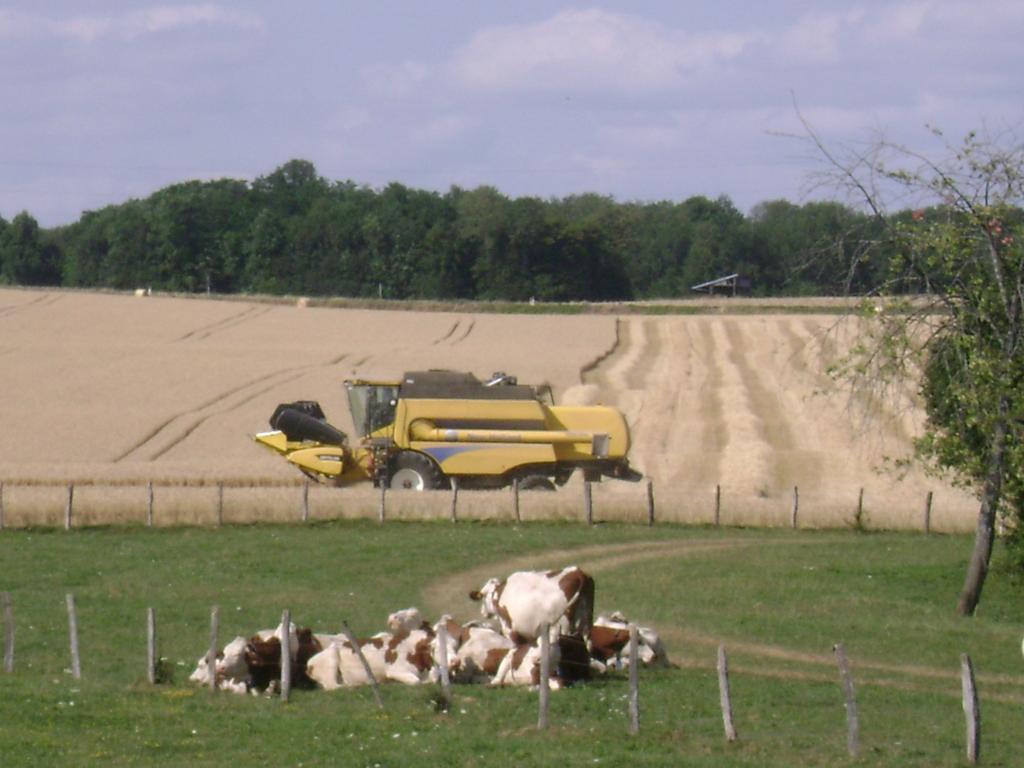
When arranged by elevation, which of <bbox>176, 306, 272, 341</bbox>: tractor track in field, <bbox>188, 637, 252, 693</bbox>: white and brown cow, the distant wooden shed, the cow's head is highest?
the distant wooden shed

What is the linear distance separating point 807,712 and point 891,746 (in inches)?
78.9

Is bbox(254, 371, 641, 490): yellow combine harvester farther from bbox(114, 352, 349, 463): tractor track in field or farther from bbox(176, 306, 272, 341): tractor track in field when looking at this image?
bbox(176, 306, 272, 341): tractor track in field

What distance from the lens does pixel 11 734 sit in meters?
13.8

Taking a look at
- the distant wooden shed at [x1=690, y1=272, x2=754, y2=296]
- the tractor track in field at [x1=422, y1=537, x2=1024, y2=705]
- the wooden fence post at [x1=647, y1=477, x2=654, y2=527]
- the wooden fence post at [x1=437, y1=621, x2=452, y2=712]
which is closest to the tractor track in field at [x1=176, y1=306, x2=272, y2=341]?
the wooden fence post at [x1=647, y1=477, x2=654, y2=527]

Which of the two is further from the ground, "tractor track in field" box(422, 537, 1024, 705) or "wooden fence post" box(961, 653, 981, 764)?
"wooden fence post" box(961, 653, 981, 764)

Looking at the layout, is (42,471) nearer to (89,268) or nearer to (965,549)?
(965,549)

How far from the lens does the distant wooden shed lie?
364 feet

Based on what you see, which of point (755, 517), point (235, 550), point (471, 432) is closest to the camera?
point (235, 550)

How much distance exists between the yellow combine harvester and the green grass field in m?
3.85

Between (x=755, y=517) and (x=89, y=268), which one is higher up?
(x=89, y=268)

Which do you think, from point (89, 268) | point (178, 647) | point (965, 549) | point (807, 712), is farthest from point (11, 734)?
point (89, 268)

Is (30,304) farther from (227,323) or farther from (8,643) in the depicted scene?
(8,643)

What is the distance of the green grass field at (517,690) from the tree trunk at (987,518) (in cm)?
41

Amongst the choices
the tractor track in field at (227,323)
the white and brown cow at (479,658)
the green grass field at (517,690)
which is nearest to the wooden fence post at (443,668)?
the green grass field at (517,690)
